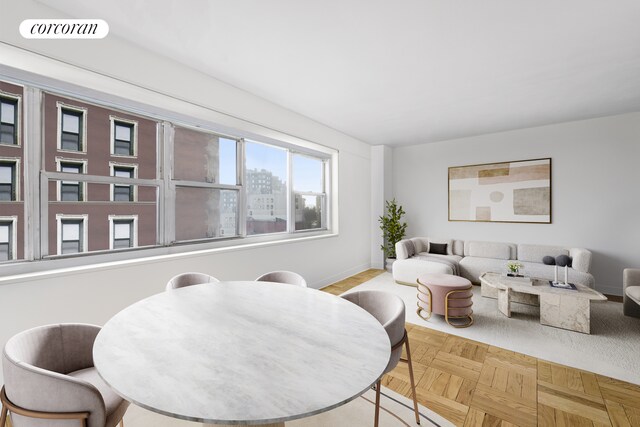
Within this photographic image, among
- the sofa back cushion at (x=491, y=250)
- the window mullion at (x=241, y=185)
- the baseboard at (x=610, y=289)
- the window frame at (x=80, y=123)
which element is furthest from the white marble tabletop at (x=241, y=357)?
the baseboard at (x=610, y=289)

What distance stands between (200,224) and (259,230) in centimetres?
92

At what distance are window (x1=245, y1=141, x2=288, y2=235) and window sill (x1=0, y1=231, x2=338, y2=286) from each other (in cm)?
46

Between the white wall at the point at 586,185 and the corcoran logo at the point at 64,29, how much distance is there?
5.82 metres

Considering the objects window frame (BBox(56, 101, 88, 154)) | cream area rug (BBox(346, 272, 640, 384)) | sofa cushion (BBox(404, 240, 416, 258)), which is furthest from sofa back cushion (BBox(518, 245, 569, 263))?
window frame (BBox(56, 101, 88, 154))

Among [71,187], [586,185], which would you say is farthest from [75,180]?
[586,185]

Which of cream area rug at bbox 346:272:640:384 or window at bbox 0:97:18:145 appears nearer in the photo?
window at bbox 0:97:18:145

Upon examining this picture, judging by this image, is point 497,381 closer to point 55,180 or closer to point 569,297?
point 569,297

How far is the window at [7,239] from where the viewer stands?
1.96 meters

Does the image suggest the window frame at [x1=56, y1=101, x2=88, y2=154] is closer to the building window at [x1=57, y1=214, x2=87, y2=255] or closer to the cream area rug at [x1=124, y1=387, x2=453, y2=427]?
the building window at [x1=57, y1=214, x2=87, y2=255]

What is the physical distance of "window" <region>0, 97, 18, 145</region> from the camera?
1939 millimetres

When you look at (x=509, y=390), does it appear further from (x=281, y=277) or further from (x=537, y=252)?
(x=537, y=252)

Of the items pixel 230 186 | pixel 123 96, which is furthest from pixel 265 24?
pixel 230 186

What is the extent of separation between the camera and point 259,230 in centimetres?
393

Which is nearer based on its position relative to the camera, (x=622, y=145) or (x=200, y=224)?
(x=200, y=224)
